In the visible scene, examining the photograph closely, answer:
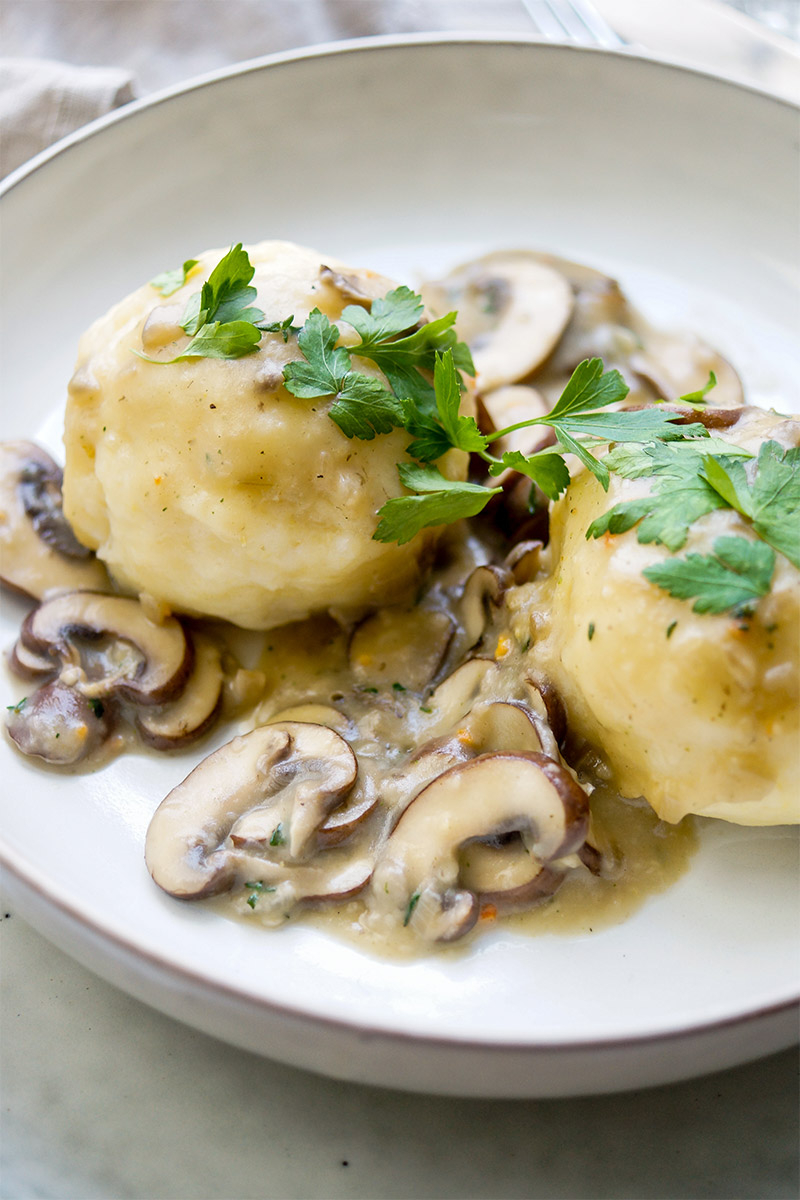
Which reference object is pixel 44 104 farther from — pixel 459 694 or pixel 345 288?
pixel 459 694

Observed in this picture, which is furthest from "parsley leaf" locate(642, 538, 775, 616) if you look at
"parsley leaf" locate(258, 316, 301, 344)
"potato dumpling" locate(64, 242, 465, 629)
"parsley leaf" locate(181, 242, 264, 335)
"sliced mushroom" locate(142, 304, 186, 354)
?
"sliced mushroom" locate(142, 304, 186, 354)

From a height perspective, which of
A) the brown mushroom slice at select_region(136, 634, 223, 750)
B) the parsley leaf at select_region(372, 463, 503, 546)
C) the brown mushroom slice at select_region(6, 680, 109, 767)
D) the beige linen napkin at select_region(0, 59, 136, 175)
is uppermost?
the beige linen napkin at select_region(0, 59, 136, 175)

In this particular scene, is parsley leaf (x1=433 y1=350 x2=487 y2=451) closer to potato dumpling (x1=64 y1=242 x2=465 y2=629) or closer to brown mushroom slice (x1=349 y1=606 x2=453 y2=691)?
potato dumpling (x1=64 y1=242 x2=465 y2=629)

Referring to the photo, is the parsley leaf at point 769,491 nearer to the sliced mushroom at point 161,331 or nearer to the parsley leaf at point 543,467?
the parsley leaf at point 543,467

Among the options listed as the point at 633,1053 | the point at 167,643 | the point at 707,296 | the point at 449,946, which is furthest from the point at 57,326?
the point at 633,1053

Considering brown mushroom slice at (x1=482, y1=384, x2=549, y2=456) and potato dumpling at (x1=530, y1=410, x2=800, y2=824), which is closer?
potato dumpling at (x1=530, y1=410, x2=800, y2=824)

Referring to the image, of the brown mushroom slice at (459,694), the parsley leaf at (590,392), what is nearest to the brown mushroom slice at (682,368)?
the parsley leaf at (590,392)

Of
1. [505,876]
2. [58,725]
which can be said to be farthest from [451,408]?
[58,725]
